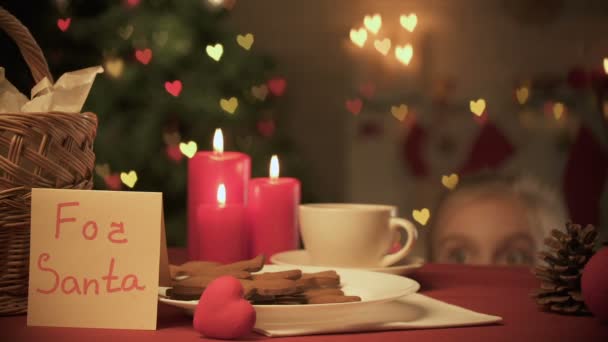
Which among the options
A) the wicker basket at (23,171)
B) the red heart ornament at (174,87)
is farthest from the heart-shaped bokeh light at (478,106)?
the wicker basket at (23,171)

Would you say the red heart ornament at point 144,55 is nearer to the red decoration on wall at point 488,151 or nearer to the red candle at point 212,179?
the red candle at point 212,179

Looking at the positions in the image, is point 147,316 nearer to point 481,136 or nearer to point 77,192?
point 77,192

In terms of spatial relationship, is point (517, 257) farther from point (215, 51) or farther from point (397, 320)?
point (397, 320)

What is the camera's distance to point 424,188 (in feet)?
10.6

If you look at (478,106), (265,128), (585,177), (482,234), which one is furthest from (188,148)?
(585,177)

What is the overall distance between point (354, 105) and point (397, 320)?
2.61 meters

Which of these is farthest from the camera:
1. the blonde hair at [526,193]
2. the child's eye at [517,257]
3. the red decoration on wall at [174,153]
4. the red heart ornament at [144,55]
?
the blonde hair at [526,193]

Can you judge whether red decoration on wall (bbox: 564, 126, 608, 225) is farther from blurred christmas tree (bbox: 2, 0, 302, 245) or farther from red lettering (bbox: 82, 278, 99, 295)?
red lettering (bbox: 82, 278, 99, 295)

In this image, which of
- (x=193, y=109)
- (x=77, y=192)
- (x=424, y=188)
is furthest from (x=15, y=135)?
(x=424, y=188)

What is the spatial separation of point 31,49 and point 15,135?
7.5 inches

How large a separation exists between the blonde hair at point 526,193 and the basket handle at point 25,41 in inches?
93.3

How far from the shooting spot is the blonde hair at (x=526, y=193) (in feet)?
10.1

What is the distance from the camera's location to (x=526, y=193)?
3201mm

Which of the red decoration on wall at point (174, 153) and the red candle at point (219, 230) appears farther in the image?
the red decoration on wall at point (174, 153)
